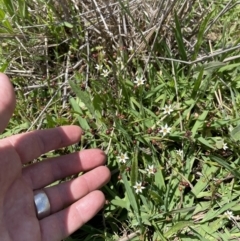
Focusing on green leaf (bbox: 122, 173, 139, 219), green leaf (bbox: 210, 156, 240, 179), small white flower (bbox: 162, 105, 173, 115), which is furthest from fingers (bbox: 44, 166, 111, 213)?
green leaf (bbox: 210, 156, 240, 179)

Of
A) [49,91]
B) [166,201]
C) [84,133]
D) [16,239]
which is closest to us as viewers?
[16,239]

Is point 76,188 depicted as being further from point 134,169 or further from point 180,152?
point 180,152

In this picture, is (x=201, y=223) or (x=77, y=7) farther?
(x=77, y=7)

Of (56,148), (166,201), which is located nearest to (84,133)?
(56,148)

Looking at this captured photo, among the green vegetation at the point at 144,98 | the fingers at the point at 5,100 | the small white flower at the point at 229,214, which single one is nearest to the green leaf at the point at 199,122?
the green vegetation at the point at 144,98

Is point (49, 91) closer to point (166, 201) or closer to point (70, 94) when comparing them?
point (70, 94)

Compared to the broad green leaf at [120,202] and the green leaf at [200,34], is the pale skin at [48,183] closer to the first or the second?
the broad green leaf at [120,202]

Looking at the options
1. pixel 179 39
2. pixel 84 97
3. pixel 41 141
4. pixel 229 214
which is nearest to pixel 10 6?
pixel 84 97
